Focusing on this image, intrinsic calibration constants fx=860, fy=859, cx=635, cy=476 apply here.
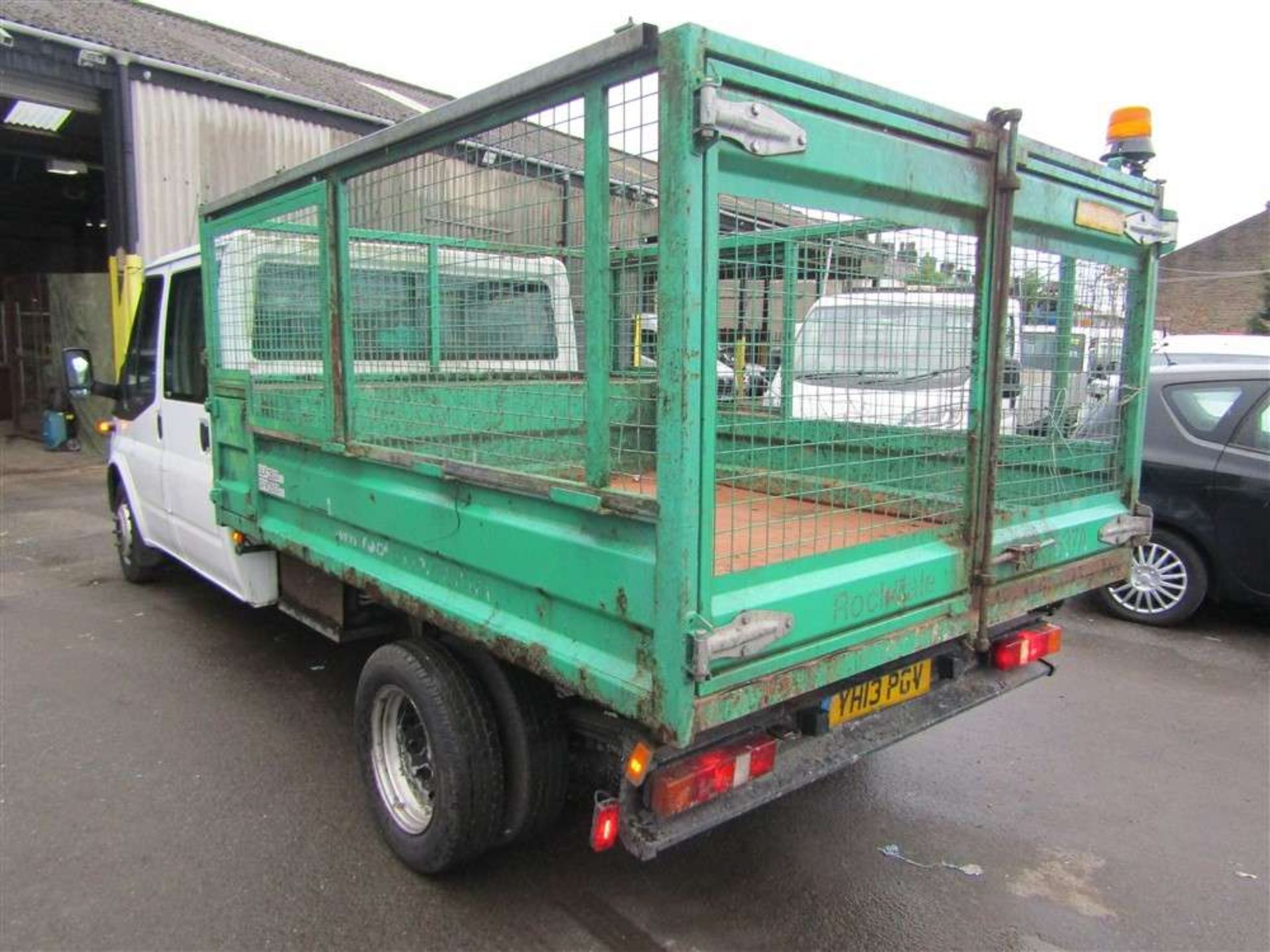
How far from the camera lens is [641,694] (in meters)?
1.95

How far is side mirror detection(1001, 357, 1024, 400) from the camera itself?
2.75m

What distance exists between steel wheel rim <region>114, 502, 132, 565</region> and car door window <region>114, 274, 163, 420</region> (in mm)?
816

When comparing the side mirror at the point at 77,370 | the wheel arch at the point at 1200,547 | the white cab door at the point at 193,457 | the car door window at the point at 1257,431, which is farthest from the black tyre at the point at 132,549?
the car door window at the point at 1257,431

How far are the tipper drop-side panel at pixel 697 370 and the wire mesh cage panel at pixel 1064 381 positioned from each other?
13 mm

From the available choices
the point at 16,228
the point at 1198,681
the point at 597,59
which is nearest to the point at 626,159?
the point at 597,59

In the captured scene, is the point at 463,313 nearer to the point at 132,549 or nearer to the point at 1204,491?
the point at 132,549

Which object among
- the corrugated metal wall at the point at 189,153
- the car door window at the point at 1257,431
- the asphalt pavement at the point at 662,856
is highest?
the corrugated metal wall at the point at 189,153

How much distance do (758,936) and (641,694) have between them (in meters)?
1.14

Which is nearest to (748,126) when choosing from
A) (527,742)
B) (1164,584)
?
(527,742)

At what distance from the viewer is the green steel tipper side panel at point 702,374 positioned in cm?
188

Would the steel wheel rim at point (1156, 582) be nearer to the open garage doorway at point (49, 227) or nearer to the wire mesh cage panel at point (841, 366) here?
the wire mesh cage panel at point (841, 366)

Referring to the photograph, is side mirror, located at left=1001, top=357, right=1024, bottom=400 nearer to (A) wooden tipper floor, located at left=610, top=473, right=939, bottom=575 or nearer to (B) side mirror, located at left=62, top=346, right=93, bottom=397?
(A) wooden tipper floor, located at left=610, top=473, right=939, bottom=575

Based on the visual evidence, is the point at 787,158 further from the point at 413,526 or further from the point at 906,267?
the point at 413,526

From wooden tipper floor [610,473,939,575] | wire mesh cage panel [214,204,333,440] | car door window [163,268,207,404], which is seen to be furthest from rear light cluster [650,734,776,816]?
car door window [163,268,207,404]
